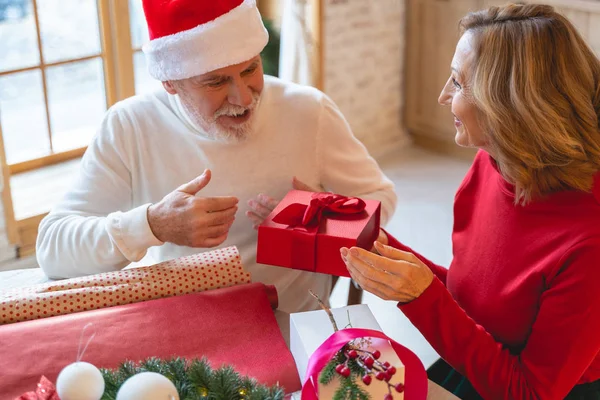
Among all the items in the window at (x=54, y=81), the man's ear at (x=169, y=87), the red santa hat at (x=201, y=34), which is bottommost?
the window at (x=54, y=81)

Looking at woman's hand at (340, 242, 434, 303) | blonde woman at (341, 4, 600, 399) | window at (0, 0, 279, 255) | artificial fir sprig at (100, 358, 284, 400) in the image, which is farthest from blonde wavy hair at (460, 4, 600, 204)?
window at (0, 0, 279, 255)

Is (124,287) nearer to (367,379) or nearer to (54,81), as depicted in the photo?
(367,379)

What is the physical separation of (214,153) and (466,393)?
33.3 inches

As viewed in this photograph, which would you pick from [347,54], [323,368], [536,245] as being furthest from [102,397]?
[347,54]

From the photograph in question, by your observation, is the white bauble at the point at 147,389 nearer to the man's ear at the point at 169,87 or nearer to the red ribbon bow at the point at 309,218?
the red ribbon bow at the point at 309,218

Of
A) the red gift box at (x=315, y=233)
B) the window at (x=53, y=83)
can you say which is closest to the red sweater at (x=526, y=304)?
the red gift box at (x=315, y=233)

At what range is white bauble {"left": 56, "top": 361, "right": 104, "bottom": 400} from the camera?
37.4 inches

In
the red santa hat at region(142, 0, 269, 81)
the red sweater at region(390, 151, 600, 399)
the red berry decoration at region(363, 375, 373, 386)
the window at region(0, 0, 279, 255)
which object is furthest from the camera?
the window at region(0, 0, 279, 255)

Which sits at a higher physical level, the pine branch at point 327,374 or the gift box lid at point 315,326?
the pine branch at point 327,374

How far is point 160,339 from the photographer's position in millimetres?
1252

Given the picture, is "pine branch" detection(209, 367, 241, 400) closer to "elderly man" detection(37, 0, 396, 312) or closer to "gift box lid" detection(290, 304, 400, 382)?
"gift box lid" detection(290, 304, 400, 382)

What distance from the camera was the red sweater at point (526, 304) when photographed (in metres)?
1.30

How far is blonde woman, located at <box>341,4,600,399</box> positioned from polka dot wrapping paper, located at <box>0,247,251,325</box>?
26 cm

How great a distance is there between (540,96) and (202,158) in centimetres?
87
